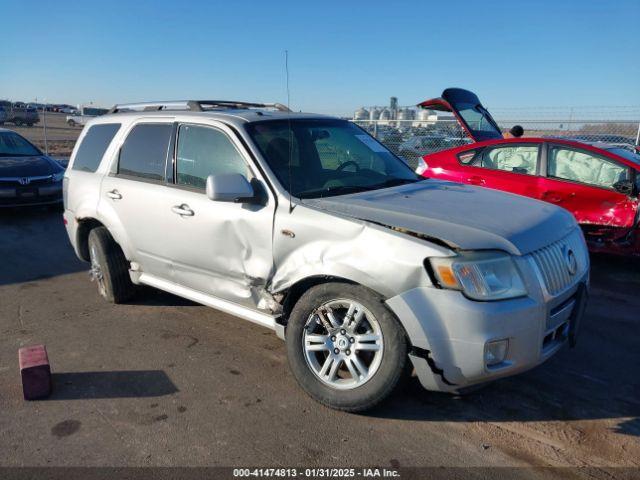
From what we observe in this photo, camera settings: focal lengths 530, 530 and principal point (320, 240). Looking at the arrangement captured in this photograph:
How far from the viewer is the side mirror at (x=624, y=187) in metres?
6.06

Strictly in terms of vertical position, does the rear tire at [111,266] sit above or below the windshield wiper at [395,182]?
below

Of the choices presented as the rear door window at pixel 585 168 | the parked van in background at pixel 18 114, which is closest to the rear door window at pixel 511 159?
the rear door window at pixel 585 168

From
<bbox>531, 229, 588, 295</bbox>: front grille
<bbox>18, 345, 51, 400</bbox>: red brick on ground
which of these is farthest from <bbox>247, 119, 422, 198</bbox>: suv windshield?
<bbox>18, 345, 51, 400</bbox>: red brick on ground

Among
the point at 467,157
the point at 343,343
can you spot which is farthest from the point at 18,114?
the point at 343,343

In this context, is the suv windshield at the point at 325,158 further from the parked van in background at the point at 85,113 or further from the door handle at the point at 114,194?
the parked van in background at the point at 85,113

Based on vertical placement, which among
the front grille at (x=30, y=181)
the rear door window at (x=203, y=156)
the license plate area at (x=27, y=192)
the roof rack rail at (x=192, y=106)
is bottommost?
the license plate area at (x=27, y=192)

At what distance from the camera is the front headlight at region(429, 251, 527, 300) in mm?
2818

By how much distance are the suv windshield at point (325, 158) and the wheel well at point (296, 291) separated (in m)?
0.59

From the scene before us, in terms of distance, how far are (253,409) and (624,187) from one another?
5077 millimetres

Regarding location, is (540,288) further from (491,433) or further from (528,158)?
(528,158)

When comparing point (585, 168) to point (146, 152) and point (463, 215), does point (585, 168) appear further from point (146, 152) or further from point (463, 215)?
point (146, 152)

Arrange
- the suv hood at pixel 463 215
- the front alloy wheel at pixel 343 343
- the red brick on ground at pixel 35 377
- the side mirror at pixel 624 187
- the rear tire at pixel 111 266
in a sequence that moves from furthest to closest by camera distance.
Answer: the side mirror at pixel 624 187, the rear tire at pixel 111 266, the red brick on ground at pixel 35 377, the front alloy wheel at pixel 343 343, the suv hood at pixel 463 215

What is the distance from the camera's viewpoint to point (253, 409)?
3.33 meters

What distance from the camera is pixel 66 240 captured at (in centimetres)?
793
